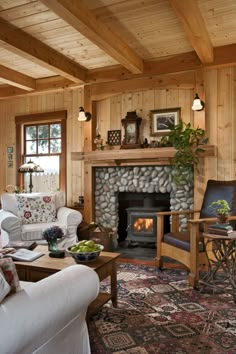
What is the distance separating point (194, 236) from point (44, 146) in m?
3.47

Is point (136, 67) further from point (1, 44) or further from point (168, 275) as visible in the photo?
point (168, 275)

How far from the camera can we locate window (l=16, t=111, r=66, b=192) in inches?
213

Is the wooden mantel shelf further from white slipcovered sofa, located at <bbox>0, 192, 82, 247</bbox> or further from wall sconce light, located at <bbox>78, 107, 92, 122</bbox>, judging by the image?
white slipcovered sofa, located at <bbox>0, 192, 82, 247</bbox>

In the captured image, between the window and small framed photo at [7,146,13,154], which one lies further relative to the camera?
small framed photo at [7,146,13,154]

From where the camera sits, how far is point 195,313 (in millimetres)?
2537

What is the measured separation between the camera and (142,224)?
15.3ft

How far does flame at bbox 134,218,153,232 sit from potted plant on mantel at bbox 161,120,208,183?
0.96 meters

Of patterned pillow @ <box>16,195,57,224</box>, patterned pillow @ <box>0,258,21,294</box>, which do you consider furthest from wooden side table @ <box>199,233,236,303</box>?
patterned pillow @ <box>16,195,57,224</box>

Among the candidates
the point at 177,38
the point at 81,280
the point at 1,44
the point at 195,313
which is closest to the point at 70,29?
the point at 1,44

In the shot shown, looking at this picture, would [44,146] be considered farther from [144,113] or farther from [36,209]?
[144,113]

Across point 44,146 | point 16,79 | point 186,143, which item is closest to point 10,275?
point 186,143

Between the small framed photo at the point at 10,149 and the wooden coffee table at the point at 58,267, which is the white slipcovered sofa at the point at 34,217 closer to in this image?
the wooden coffee table at the point at 58,267

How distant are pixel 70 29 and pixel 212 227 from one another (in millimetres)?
2674

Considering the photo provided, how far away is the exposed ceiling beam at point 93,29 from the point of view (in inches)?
107
